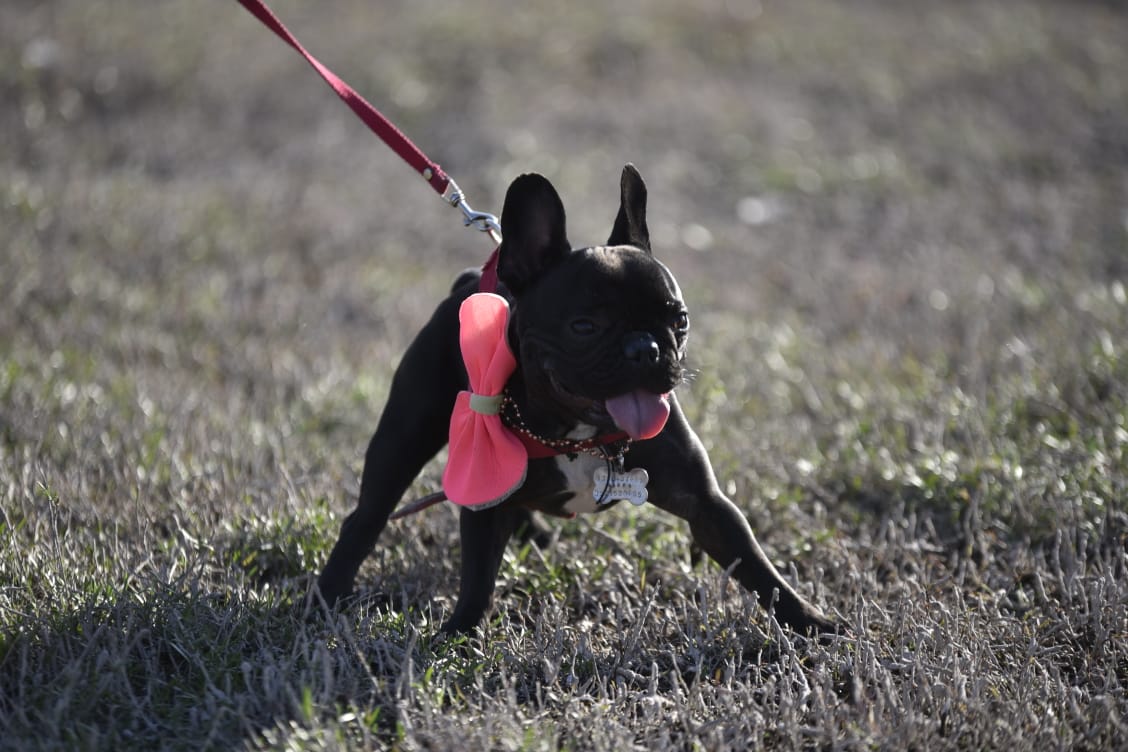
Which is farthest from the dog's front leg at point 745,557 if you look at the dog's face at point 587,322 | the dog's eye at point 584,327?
the dog's eye at point 584,327

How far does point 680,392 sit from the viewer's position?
4723mm

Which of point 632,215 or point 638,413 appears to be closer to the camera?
point 638,413

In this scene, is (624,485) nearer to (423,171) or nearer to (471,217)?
(471,217)

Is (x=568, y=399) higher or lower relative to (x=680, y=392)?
higher

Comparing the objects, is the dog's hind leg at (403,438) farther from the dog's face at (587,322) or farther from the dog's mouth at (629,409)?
the dog's mouth at (629,409)

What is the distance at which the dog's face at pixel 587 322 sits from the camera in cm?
252

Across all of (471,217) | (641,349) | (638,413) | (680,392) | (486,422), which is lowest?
(680,392)

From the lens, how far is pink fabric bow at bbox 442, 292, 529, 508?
273cm

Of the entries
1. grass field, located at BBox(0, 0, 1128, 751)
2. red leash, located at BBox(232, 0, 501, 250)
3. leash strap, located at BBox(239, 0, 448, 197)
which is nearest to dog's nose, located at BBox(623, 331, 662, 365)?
grass field, located at BBox(0, 0, 1128, 751)

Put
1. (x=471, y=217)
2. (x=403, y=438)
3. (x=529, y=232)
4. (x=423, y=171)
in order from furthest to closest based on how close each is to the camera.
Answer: (x=423, y=171)
(x=471, y=217)
(x=403, y=438)
(x=529, y=232)

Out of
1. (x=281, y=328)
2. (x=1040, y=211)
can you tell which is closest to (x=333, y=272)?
(x=281, y=328)

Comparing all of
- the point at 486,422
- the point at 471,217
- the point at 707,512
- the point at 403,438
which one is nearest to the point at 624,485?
the point at 707,512

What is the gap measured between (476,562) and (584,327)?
29.8 inches

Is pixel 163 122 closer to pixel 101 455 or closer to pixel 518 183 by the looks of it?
pixel 101 455
